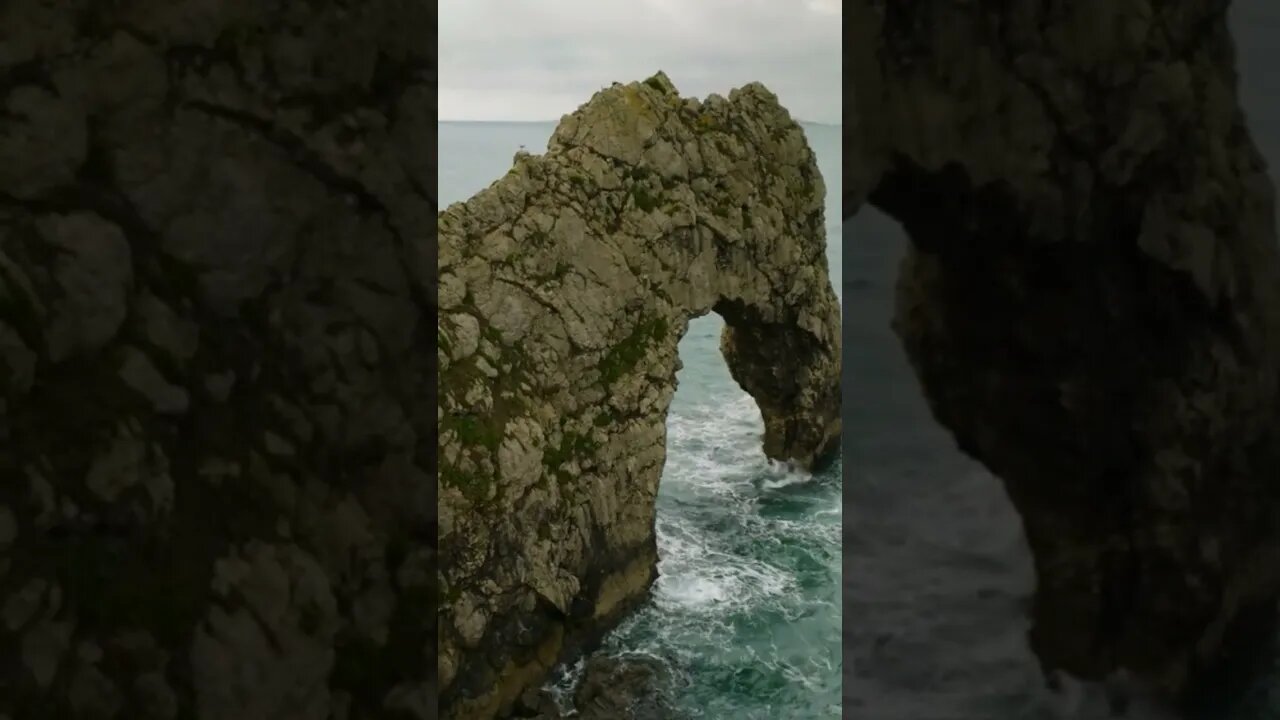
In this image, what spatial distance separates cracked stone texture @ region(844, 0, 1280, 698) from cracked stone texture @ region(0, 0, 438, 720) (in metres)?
0.60

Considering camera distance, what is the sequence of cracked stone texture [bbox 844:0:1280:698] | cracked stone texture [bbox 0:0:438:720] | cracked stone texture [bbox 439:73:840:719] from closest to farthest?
cracked stone texture [bbox 0:0:438:720]
cracked stone texture [bbox 844:0:1280:698]
cracked stone texture [bbox 439:73:840:719]

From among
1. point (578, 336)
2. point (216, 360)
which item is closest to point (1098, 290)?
point (216, 360)

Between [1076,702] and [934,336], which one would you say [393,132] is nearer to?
[934,336]

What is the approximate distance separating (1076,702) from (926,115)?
2.46ft

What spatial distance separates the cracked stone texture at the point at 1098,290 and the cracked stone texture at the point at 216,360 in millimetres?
596

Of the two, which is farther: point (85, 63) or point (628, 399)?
point (628, 399)

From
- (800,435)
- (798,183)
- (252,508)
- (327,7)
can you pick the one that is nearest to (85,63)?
(327,7)

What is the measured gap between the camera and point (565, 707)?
11.8 m

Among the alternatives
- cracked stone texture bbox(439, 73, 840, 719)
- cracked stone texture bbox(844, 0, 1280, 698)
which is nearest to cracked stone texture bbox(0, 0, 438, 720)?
cracked stone texture bbox(844, 0, 1280, 698)

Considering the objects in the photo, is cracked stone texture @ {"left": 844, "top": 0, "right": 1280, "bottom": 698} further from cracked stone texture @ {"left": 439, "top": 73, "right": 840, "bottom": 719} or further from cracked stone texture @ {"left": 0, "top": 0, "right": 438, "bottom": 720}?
cracked stone texture @ {"left": 439, "top": 73, "right": 840, "bottom": 719}

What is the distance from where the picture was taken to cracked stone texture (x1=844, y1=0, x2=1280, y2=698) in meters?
1.15

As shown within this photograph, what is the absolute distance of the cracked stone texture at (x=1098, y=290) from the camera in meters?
1.15

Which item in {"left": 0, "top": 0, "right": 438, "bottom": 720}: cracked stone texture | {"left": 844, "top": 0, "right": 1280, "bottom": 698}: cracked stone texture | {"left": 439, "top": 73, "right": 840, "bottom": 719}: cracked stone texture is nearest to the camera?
{"left": 0, "top": 0, "right": 438, "bottom": 720}: cracked stone texture

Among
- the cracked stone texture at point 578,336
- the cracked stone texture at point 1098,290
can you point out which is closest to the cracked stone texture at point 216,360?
the cracked stone texture at point 1098,290
